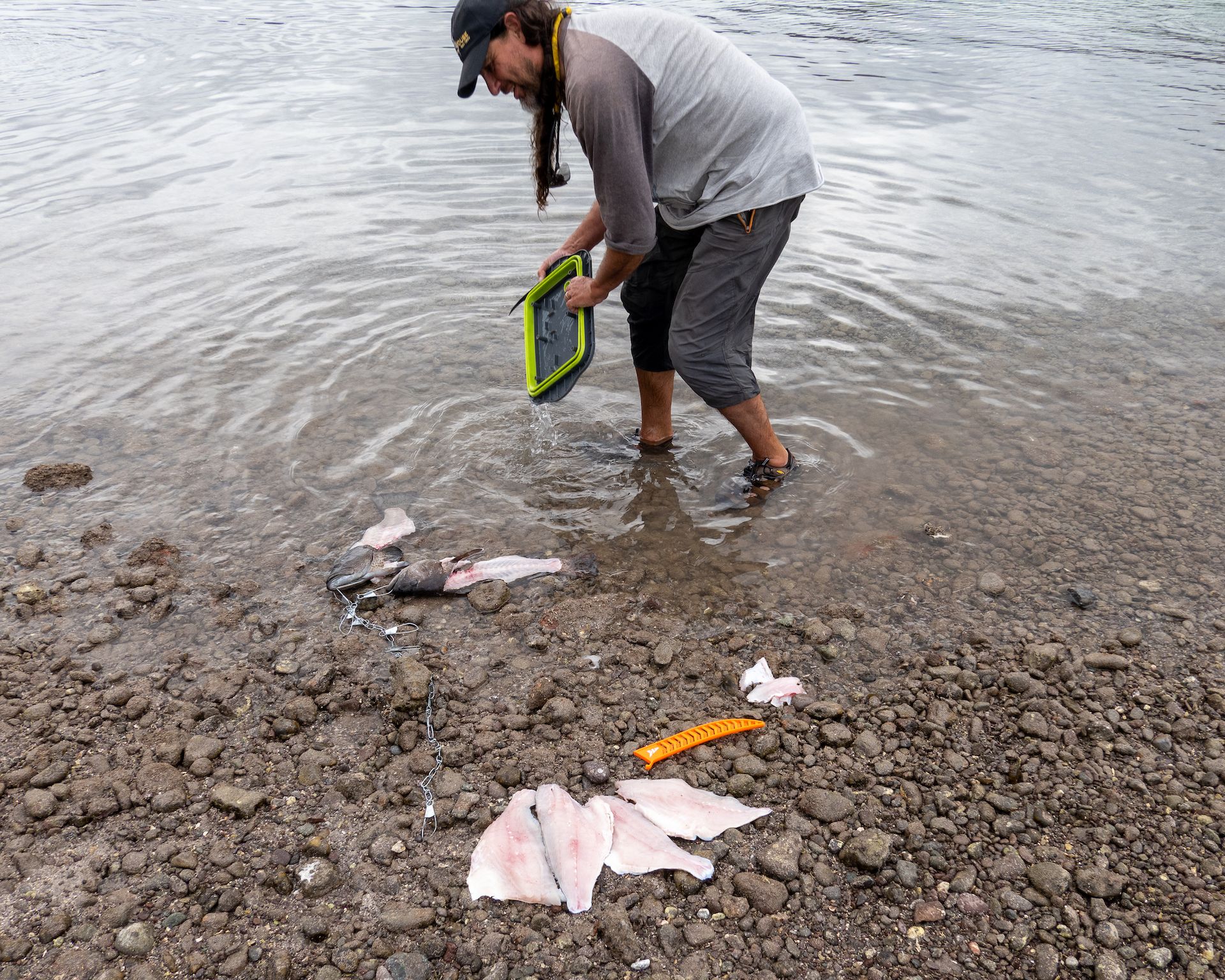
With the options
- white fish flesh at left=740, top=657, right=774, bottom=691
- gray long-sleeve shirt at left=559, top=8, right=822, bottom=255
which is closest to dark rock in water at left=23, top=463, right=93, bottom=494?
gray long-sleeve shirt at left=559, top=8, right=822, bottom=255

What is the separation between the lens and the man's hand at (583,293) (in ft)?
11.8

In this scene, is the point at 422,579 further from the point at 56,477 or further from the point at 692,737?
the point at 56,477

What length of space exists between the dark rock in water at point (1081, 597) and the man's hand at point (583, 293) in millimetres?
2294

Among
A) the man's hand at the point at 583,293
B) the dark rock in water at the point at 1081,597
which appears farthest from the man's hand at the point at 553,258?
the dark rock in water at the point at 1081,597

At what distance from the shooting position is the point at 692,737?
285 cm

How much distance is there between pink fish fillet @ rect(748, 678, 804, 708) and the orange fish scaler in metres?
0.11

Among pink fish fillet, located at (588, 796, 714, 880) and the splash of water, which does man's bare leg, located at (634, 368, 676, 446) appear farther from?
pink fish fillet, located at (588, 796, 714, 880)

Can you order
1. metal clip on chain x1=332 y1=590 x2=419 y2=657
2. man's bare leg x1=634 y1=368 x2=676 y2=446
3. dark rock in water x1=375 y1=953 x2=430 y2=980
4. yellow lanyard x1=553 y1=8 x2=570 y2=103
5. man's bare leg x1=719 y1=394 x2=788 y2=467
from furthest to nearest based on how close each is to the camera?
man's bare leg x1=634 y1=368 x2=676 y2=446 < man's bare leg x1=719 y1=394 x2=788 y2=467 < metal clip on chain x1=332 y1=590 x2=419 y2=657 < yellow lanyard x1=553 y1=8 x2=570 y2=103 < dark rock in water x1=375 y1=953 x2=430 y2=980

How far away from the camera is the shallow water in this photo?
13.9ft

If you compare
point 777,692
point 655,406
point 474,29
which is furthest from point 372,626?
point 474,29

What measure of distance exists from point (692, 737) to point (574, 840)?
556 mm

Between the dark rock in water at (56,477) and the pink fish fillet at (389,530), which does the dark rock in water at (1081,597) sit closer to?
the pink fish fillet at (389,530)

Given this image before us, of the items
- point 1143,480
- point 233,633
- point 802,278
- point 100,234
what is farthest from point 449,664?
point 100,234

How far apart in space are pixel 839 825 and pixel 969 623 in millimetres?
1226
